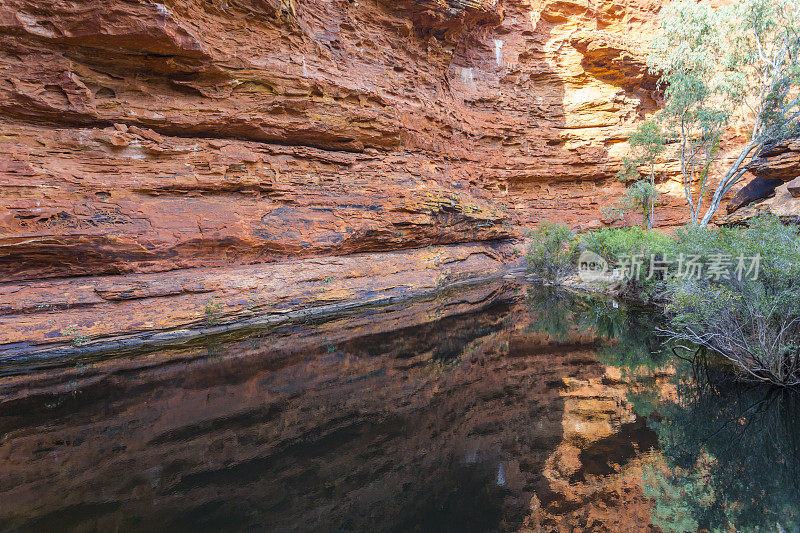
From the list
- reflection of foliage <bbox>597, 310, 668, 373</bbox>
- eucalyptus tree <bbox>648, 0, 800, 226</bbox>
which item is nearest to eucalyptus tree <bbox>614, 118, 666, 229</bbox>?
eucalyptus tree <bbox>648, 0, 800, 226</bbox>

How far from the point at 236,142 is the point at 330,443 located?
12.6m

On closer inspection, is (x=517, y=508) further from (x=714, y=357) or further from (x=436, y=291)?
(x=436, y=291)

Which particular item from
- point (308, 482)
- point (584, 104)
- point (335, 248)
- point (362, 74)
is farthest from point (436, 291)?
point (584, 104)

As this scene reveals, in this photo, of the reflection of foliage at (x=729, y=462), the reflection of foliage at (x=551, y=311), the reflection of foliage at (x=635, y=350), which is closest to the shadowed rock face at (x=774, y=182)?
the reflection of foliage at (x=551, y=311)

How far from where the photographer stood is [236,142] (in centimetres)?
1322

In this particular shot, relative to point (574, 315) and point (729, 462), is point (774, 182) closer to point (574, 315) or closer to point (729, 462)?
point (574, 315)

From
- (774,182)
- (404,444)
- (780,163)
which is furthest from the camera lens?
(774,182)

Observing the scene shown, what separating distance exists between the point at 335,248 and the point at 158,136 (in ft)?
22.8

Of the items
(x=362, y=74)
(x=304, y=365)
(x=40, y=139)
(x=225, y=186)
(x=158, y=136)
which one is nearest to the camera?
(x=304, y=365)

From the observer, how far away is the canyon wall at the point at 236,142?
9.70 meters

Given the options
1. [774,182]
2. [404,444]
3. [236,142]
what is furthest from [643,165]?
[404,444]

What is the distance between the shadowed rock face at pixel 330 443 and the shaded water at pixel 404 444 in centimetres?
2

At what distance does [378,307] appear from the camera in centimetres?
1230

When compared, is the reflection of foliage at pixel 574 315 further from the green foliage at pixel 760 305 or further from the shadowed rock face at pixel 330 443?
the green foliage at pixel 760 305
